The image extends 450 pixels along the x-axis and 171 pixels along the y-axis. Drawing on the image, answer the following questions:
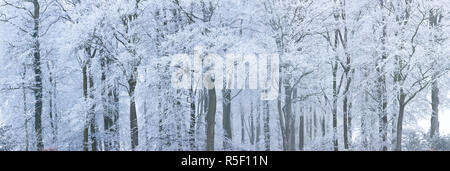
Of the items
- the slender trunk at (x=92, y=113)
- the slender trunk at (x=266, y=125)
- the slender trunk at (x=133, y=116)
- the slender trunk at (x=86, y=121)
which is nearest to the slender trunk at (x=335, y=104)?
the slender trunk at (x=266, y=125)

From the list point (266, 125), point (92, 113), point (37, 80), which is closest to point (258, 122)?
point (266, 125)

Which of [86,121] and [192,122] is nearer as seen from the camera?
[86,121]

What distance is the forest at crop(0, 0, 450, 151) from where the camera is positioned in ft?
34.3

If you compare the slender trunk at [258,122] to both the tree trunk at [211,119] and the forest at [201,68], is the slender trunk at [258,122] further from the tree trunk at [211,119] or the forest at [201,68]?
the tree trunk at [211,119]

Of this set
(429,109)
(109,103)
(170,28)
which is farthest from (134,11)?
(429,109)

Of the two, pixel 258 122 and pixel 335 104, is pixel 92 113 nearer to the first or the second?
pixel 258 122

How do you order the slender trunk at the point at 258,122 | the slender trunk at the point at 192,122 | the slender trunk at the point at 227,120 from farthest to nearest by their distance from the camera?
the slender trunk at the point at 258,122 → the slender trunk at the point at 227,120 → the slender trunk at the point at 192,122

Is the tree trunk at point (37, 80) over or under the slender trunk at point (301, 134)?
over

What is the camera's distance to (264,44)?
10.7 m

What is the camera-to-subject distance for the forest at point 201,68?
10.5 m

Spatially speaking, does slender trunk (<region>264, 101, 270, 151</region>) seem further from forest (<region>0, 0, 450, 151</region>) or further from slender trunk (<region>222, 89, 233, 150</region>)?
slender trunk (<region>222, 89, 233, 150</region>)

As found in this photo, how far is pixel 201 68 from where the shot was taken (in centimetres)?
998

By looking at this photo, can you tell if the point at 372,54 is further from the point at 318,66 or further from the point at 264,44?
the point at 264,44

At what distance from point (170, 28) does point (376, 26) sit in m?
6.18
